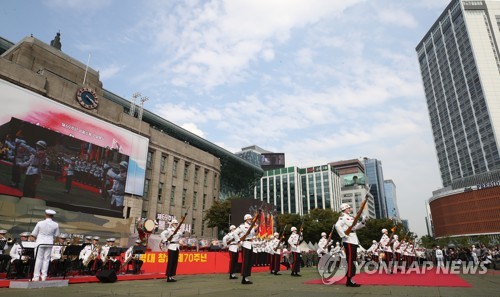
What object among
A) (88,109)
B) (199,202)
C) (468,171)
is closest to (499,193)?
(468,171)

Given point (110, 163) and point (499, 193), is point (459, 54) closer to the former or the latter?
point (499, 193)

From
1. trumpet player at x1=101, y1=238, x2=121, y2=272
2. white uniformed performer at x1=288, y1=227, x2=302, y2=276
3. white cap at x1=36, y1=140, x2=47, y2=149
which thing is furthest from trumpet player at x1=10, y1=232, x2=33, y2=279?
white cap at x1=36, y1=140, x2=47, y2=149

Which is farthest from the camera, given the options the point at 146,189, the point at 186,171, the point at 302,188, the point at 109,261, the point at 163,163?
the point at 302,188

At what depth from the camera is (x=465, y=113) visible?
476 feet

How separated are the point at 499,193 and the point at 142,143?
111784mm

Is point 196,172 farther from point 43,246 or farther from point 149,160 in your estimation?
point 43,246

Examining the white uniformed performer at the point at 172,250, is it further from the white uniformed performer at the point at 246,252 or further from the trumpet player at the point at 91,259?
the trumpet player at the point at 91,259

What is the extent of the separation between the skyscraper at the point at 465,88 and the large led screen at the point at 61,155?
472ft

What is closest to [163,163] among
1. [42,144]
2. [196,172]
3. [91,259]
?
[196,172]

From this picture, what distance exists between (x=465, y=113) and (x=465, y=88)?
1125 centimetres

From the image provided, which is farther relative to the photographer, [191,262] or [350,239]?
[191,262]

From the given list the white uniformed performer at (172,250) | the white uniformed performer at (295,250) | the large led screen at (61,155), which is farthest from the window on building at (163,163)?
the white uniformed performer at (172,250)

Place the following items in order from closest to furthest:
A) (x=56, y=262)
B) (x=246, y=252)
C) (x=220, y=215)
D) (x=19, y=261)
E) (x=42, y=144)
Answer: (x=19, y=261)
(x=246, y=252)
(x=56, y=262)
(x=42, y=144)
(x=220, y=215)

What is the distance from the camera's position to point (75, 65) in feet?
124
